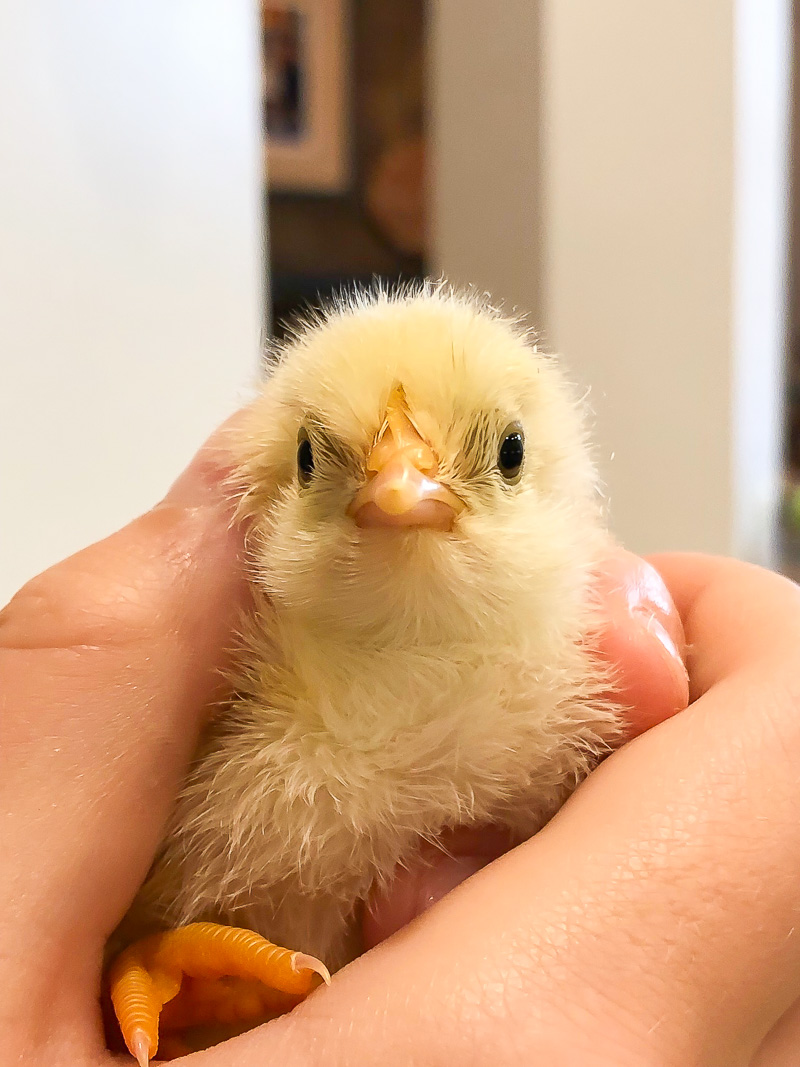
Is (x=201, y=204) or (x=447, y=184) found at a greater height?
(x=447, y=184)

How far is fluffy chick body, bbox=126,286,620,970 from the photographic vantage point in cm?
70

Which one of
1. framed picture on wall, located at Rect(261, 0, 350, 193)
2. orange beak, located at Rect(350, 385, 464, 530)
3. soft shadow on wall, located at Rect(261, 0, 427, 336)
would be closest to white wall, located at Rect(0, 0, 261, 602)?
orange beak, located at Rect(350, 385, 464, 530)

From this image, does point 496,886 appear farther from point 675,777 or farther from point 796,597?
point 796,597

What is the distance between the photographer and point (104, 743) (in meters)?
0.70

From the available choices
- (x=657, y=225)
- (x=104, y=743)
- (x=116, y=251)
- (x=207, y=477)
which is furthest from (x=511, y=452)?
(x=657, y=225)

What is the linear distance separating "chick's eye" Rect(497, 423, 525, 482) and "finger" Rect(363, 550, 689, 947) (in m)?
0.15

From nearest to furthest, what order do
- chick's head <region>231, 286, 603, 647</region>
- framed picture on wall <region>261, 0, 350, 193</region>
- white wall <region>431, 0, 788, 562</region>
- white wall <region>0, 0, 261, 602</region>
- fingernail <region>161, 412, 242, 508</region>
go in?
chick's head <region>231, 286, 603, 647</region> < fingernail <region>161, 412, 242, 508</region> < white wall <region>0, 0, 261, 602</region> < white wall <region>431, 0, 788, 562</region> < framed picture on wall <region>261, 0, 350, 193</region>

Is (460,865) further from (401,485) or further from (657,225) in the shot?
(657,225)

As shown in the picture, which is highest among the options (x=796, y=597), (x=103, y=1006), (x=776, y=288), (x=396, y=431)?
(x=776, y=288)

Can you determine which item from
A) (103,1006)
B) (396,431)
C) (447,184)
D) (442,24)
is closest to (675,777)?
(396,431)

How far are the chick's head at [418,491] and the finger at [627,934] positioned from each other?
0.54 ft

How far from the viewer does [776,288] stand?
233 centimetres

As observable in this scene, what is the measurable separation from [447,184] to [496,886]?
2.13 m

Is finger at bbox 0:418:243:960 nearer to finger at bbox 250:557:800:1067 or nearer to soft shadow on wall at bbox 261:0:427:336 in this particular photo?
finger at bbox 250:557:800:1067
